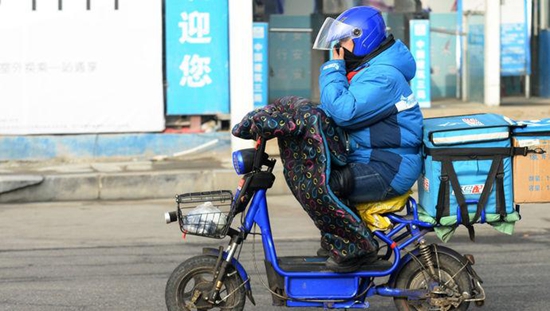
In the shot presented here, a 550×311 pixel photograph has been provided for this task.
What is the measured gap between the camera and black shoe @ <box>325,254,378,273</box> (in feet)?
15.3

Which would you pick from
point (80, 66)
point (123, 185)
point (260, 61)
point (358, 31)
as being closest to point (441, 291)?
point (358, 31)

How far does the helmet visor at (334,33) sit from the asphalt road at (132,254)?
1.36 meters

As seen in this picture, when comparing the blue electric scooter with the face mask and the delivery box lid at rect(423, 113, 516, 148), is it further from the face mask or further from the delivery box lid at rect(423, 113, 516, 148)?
the face mask

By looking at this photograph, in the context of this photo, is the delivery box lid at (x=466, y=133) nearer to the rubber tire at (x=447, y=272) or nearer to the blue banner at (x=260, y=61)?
the rubber tire at (x=447, y=272)

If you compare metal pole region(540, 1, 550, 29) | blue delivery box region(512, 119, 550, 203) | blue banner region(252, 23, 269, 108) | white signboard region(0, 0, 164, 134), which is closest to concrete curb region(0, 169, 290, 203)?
white signboard region(0, 0, 164, 134)

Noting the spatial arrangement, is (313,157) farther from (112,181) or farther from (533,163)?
(112,181)

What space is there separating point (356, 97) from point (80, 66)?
7553 mm

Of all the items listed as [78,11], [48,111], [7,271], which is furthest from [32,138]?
[7,271]

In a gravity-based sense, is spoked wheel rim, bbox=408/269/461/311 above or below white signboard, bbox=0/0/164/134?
below

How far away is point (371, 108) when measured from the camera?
177 inches

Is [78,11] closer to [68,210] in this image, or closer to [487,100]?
[68,210]

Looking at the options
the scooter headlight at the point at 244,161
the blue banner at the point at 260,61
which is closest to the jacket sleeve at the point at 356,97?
the scooter headlight at the point at 244,161

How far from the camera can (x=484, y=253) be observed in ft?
23.6

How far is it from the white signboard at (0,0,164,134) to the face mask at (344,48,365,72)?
7.04 m
